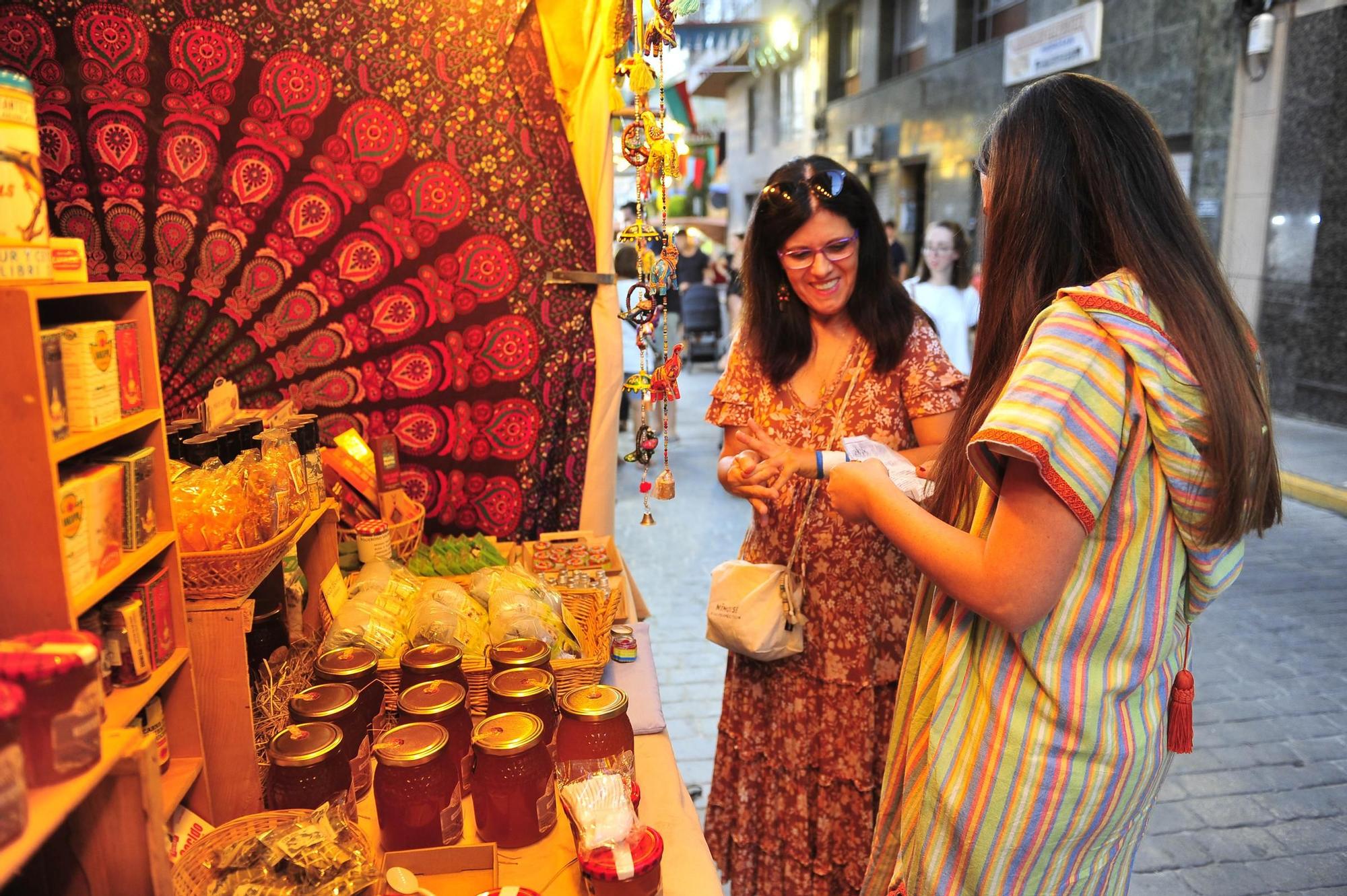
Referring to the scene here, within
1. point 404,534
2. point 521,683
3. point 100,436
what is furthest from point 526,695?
point 404,534


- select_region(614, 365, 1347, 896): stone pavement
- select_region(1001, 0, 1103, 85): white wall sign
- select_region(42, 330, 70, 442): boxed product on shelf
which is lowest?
select_region(614, 365, 1347, 896): stone pavement

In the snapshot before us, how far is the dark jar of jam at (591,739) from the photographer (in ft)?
4.14

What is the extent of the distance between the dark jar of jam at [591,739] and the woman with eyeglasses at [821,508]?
67cm

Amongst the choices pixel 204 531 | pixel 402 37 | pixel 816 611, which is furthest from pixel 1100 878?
pixel 402 37

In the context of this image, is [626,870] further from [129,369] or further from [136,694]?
[129,369]

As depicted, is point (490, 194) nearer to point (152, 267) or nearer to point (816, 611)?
point (152, 267)

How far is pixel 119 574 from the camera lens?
0.99m

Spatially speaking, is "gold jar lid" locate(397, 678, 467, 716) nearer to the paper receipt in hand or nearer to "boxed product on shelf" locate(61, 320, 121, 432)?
"boxed product on shelf" locate(61, 320, 121, 432)

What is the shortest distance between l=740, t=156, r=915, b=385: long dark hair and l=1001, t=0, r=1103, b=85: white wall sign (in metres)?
6.91

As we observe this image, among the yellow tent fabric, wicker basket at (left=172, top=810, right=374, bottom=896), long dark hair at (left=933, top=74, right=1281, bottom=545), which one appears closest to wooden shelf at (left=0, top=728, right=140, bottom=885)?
wicker basket at (left=172, top=810, right=374, bottom=896)

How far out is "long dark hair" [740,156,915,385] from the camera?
6.31ft

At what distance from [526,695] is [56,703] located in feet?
2.23

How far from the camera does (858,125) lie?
13.5 m

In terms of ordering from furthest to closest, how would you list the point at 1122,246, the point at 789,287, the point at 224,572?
1. the point at 789,287
2. the point at 224,572
3. the point at 1122,246
